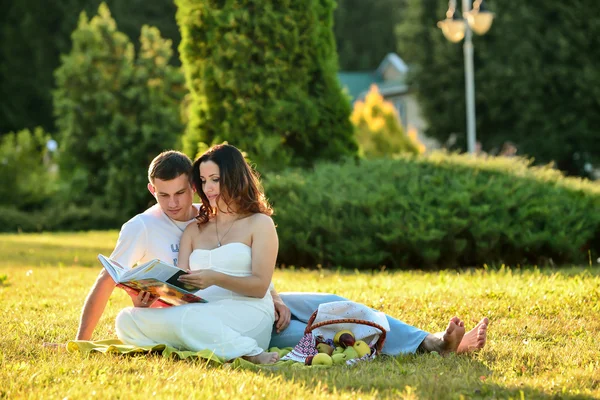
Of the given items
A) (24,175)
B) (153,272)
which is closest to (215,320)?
(153,272)

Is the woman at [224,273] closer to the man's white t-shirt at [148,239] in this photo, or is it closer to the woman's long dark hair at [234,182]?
the woman's long dark hair at [234,182]

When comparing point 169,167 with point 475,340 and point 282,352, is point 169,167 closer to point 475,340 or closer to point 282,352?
point 282,352

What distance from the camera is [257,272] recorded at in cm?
511

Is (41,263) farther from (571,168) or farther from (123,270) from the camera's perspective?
(571,168)

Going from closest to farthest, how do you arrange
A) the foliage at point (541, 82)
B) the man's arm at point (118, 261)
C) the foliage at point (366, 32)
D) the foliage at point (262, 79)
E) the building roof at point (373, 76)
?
the man's arm at point (118, 261) → the foliage at point (262, 79) → the foliage at point (541, 82) → the building roof at point (373, 76) → the foliage at point (366, 32)

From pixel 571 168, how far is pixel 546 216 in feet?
68.1

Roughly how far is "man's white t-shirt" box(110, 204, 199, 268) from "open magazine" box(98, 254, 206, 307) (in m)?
0.42

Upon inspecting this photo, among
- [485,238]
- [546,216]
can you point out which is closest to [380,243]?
[485,238]

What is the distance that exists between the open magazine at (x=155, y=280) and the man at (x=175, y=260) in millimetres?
236

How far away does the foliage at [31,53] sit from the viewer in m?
33.1

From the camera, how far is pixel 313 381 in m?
4.42

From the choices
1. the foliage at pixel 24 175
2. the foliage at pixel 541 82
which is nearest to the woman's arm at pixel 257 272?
the foliage at pixel 24 175

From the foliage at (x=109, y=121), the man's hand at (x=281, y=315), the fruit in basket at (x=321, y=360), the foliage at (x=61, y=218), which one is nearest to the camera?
the fruit in basket at (x=321, y=360)

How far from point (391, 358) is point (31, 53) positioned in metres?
31.3
